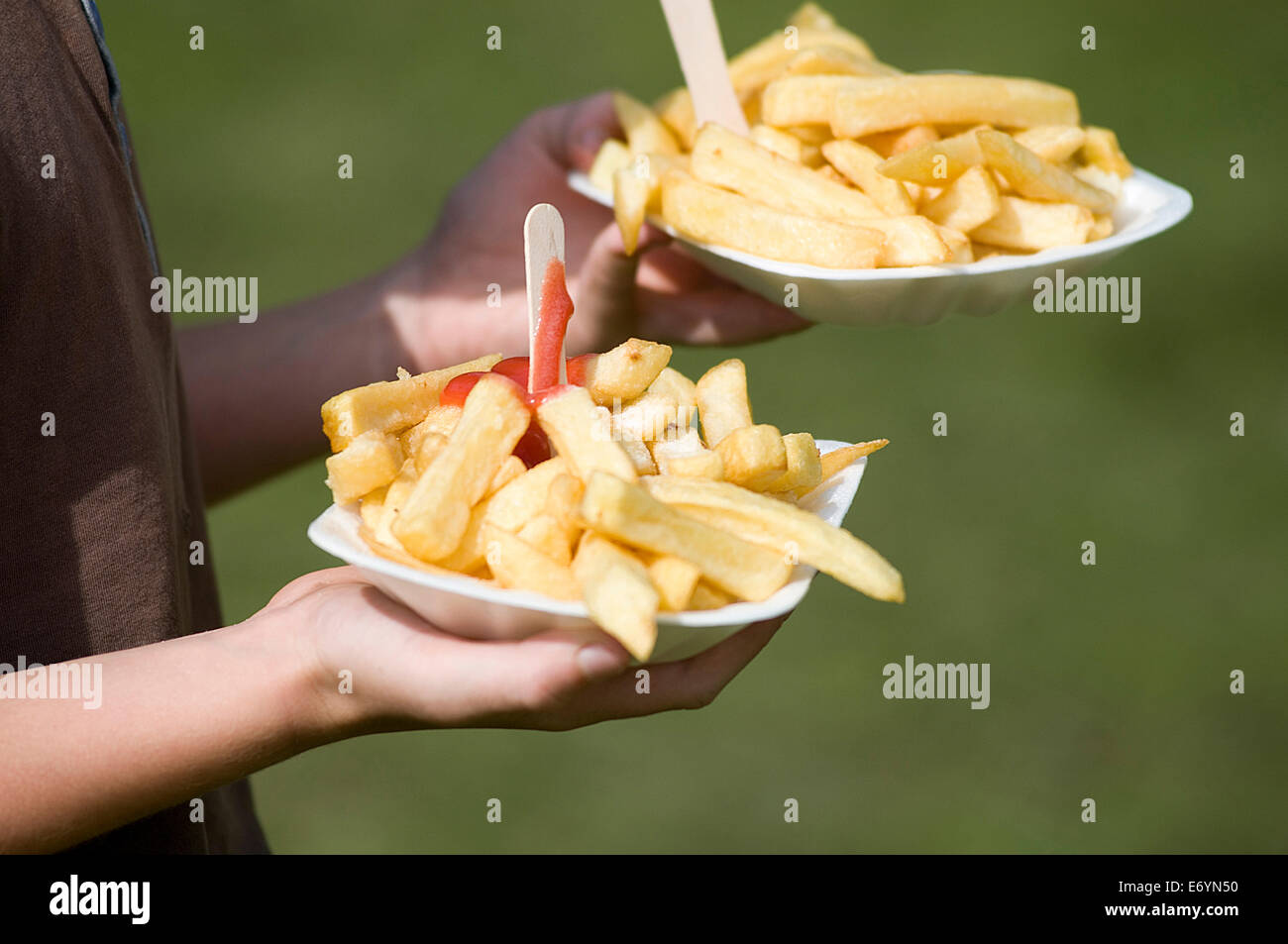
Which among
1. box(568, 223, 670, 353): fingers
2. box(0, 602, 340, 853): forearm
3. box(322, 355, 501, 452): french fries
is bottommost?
box(0, 602, 340, 853): forearm

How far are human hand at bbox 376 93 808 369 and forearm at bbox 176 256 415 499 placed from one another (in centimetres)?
16

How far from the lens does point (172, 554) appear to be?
78.8 inches

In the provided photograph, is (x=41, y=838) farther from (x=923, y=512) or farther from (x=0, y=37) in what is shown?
(x=923, y=512)

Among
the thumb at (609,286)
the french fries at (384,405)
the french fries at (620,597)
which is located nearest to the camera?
the french fries at (620,597)

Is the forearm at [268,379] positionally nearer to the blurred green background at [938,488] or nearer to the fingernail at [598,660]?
the fingernail at [598,660]

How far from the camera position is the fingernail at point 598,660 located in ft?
5.16

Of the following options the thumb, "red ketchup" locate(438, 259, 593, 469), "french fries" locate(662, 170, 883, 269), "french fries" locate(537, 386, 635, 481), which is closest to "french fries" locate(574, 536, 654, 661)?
"french fries" locate(537, 386, 635, 481)

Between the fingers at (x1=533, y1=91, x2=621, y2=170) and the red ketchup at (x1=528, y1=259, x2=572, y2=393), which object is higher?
the fingers at (x1=533, y1=91, x2=621, y2=170)

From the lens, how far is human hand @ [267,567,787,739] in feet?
5.27

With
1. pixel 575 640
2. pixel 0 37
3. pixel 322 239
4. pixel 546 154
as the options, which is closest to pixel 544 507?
pixel 575 640

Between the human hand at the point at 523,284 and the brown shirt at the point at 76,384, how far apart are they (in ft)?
3.54

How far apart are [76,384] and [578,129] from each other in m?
1.60

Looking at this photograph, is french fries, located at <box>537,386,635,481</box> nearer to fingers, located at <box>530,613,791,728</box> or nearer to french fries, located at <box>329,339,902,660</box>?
french fries, located at <box>329,339,902,660</box>

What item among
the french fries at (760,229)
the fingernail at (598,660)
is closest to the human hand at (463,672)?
the fingernail at (598,660)
